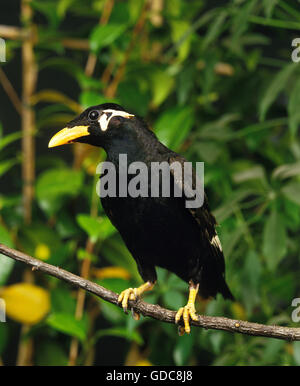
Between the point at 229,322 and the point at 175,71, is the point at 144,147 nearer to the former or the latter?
the point at 229,322

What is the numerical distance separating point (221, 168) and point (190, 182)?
76 cm

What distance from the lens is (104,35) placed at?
2.03m

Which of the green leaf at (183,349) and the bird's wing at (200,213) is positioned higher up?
the bird's wing at (200,213)

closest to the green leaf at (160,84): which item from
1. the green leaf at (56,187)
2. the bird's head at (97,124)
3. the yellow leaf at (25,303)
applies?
the green leaf at (56,187)

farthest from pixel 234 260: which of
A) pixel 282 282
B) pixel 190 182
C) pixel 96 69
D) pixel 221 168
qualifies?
pixel 96 69

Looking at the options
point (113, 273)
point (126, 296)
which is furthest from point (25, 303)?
point (126, 296)

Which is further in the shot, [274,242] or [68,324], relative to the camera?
[68,324]

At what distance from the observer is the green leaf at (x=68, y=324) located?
185 centimetres

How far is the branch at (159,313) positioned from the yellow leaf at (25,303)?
3.07 ft

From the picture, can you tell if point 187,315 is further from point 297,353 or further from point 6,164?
point 6,164

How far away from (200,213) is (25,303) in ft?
3.14

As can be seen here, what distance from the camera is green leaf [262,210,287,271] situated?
65.0 inches

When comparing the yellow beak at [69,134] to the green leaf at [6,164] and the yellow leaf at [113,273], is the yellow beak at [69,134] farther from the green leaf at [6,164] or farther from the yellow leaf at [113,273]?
the yellow leaf at [113,273]

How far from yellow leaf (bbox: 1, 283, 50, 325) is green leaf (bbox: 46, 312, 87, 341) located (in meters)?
0.17
